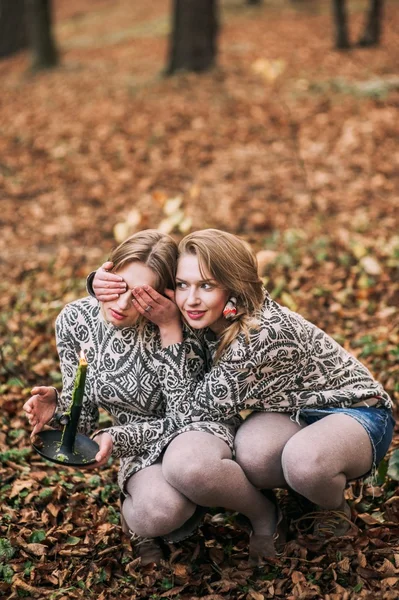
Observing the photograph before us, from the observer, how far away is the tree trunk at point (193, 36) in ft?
33.3

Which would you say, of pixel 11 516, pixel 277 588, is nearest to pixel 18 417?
pixel 11 516

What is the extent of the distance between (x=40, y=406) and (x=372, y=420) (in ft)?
4.44

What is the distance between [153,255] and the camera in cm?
279

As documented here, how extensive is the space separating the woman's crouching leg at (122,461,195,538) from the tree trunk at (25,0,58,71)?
12039 millimetres

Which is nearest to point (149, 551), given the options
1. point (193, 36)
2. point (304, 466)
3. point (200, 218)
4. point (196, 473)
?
point (196, 473)

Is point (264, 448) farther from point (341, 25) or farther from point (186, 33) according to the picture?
point (341, 25)

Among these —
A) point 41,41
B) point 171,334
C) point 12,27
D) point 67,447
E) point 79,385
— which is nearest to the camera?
point 79,385

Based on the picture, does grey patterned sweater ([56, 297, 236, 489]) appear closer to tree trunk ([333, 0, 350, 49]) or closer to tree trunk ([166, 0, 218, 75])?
tree trunk ([166, 0, 218, 75])

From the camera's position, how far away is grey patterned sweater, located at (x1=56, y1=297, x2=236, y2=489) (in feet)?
9.20

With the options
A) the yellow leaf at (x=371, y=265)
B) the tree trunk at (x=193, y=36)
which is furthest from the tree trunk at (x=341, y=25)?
the yellow leaf at (x=371, y=265)

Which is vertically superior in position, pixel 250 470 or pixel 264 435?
pixel 264 435

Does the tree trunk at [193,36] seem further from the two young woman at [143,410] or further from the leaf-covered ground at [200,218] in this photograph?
the two young woman at [143,410]

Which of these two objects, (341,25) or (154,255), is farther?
(341,25)

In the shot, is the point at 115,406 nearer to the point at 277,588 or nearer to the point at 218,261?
the point at 218,261
